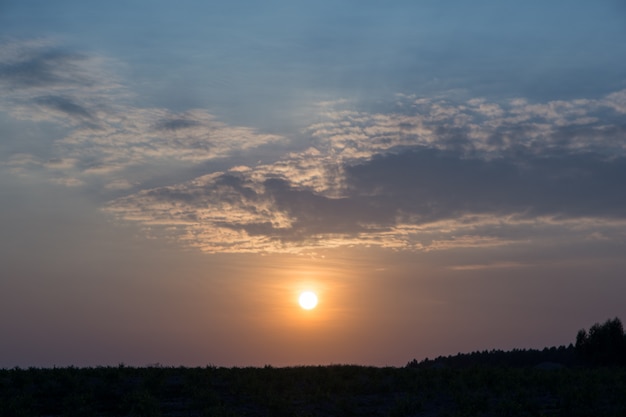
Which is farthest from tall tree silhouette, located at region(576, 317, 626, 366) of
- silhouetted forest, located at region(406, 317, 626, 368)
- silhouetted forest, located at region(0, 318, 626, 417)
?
silhouetted forest, located at region(0, 318, 626, 417)

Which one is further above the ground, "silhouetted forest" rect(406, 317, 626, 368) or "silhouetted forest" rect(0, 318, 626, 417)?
"silhouetted forest" rect(406, 317, 626, 368)

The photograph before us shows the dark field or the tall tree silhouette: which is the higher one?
the tall tree silhouette

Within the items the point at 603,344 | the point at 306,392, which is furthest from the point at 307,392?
the point at 603,344

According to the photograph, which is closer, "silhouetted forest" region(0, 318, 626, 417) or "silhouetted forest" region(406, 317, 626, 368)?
"silhouetted forest" region(0, 318, 626, 417)

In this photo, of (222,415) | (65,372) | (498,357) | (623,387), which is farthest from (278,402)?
(498,357)

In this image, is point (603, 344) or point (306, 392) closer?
point (306, 392)

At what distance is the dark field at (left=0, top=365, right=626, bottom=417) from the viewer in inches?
1196

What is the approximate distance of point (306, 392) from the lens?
3372cm

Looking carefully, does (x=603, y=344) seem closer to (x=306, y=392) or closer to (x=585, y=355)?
(x=585, y=355)

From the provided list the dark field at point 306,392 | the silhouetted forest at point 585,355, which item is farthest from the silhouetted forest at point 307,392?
the silhouetted forest at point 585,355

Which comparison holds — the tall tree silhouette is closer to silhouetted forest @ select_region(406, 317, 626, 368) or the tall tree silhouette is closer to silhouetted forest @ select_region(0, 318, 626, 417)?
silhouetted forest @ select_region(406, 317, 626, 368)

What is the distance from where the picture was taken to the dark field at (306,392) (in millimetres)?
30391

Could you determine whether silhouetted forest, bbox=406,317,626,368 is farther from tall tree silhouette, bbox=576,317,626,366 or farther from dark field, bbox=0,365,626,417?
dark field, bbox=0,365,626,417

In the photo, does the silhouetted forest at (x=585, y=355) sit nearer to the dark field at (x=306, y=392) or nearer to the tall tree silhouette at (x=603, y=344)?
the tall tree silhouette at (x=603, y=344)
